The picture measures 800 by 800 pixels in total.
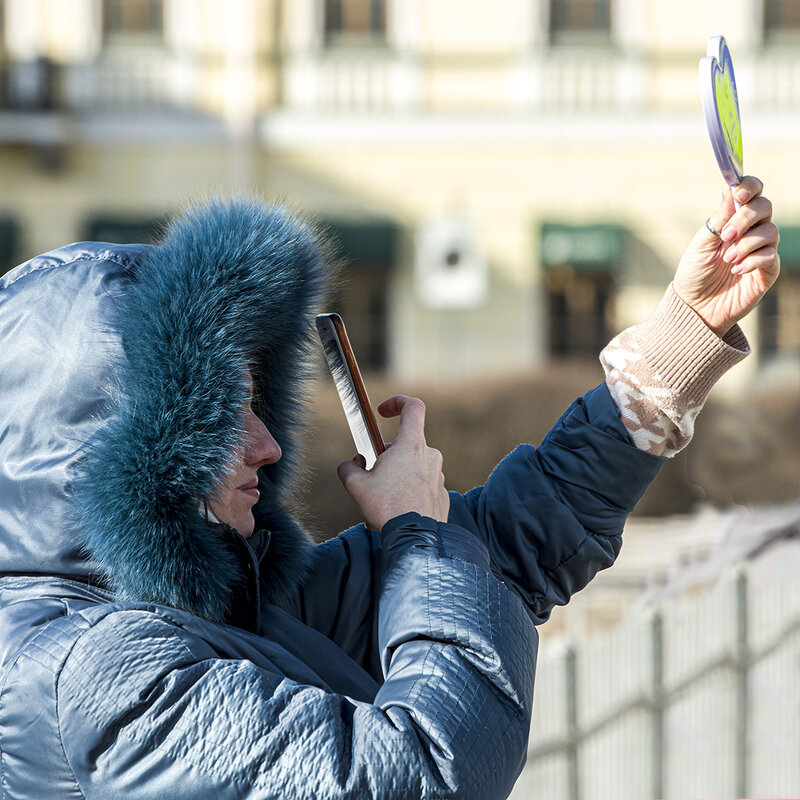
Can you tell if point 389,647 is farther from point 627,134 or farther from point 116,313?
point 627,134

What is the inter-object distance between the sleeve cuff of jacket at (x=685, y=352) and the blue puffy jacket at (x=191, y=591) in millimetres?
410

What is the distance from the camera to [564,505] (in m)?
1.78

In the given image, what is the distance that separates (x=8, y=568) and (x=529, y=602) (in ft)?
2.39

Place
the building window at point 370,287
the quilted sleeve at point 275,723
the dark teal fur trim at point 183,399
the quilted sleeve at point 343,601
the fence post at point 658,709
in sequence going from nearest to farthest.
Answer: the quilted sleeve at point 275,723 < the dark teal fur trim at point 183,399 < the quilted sleeve at point 343,601 < the fence post at point 658,709 < the building window at point 370,287

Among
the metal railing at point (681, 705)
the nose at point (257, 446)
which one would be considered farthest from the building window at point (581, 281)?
the nose at point (257, 446)

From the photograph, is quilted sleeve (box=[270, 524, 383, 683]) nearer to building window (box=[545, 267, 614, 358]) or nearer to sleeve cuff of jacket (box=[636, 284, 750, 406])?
sleeve cuff of jacket (box=[636, 284, 750, 406])

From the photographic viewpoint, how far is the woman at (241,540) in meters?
1.25

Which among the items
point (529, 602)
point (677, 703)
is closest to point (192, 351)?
point (529, 602)

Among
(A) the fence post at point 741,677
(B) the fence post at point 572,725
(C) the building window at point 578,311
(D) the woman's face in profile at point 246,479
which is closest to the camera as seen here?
(D) the woman's face in profile at point 246,479

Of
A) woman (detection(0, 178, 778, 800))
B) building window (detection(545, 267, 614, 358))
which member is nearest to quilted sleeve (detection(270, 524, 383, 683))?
woman (detection(0, 178, 778, 800))

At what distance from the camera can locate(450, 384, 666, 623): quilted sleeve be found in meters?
1.76

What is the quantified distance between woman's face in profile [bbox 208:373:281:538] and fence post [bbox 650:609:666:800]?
247cm

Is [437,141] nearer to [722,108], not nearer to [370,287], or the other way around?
[370,287]

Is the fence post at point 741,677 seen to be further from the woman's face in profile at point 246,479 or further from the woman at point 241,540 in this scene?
the woman's face in profile at point 246,479
